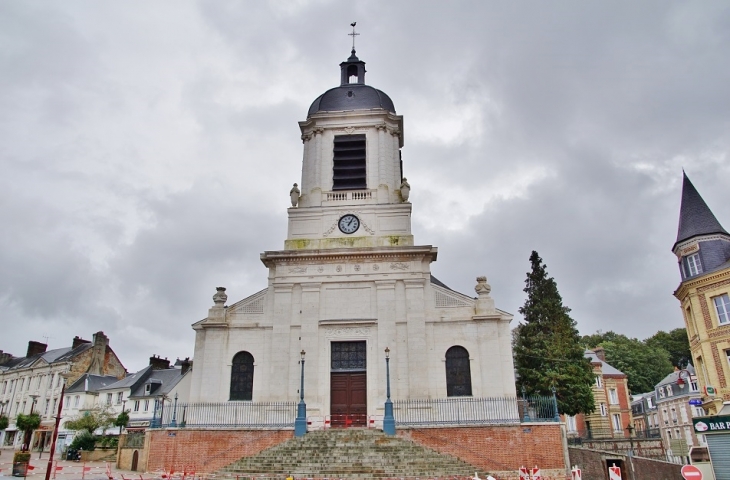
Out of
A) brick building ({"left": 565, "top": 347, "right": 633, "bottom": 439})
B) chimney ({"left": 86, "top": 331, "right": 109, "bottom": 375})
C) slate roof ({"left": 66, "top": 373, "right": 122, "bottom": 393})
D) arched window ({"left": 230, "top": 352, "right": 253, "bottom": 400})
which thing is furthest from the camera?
chimney ({"left": 86, "top": 331, "right": 109, "bottom": 375})

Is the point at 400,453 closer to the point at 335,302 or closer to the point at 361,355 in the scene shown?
the point at 361,355

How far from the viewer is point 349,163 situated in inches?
1108

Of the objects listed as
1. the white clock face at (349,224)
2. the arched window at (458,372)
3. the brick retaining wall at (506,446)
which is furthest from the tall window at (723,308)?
the white clock face at (349,224)

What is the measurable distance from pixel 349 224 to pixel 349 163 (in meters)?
3.65

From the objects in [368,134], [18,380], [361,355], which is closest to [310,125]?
[368,134]

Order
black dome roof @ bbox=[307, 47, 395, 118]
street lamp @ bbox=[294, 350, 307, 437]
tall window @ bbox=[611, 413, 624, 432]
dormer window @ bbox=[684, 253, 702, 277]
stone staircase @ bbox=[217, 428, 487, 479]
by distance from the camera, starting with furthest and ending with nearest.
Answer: tall window @ bbox=[611, 413, 624, 432] → black dome roof @ bbox=[307, 47, 395, 118] → dormer window @ bbox=[684, 253, 702, 277] → street lamp @ bbox=[294, 350, 307, 437] → stone staircase @ bbox=[217, 428, 487, 479]

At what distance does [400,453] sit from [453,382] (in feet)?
17.2

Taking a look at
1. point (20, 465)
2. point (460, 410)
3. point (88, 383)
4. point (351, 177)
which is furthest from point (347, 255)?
point (88, 383)

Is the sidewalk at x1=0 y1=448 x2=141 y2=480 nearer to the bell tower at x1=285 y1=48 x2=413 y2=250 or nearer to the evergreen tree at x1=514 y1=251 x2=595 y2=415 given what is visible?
the bell tower at x1=285 y1=48 x2=413 y2=250

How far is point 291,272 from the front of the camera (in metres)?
25.0

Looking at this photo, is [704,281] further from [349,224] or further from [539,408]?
[349,224]

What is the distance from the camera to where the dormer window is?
2673 centimetres

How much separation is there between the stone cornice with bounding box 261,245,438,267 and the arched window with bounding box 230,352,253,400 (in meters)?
4.29

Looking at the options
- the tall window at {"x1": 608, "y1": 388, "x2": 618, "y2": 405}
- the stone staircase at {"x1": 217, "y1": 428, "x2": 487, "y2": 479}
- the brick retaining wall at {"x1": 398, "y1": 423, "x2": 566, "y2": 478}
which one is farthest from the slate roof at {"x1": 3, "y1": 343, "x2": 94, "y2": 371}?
the tall window at {"x1": 608, "y1": 388, "x2": 618, "y2": 405}
